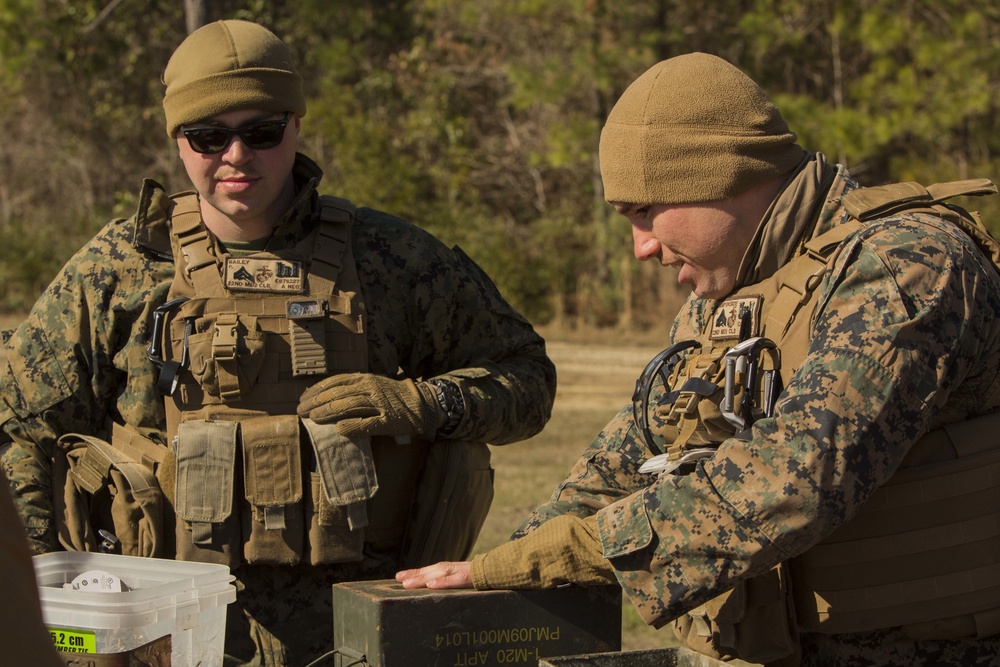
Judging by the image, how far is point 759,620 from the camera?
2.71 metres

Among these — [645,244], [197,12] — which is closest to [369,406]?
[645,244]

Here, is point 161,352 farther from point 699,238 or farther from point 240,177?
point 699,238

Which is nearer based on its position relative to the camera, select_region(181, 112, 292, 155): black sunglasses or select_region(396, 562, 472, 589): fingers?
select_region(396, 562, 472, 589): fingers

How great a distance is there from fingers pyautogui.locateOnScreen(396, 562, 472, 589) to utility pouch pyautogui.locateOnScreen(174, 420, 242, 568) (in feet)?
2.68

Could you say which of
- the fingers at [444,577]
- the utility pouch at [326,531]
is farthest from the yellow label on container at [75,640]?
the utility pouch at [326,531]

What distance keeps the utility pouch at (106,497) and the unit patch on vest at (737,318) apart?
1.63 metres

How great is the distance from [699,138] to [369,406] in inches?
48.1

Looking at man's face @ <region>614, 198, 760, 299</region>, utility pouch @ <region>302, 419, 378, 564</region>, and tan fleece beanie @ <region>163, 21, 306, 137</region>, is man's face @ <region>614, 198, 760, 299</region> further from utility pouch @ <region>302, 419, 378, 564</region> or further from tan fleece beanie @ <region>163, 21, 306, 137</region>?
tan fleece beanie @ <region>163, 21, 306, 137</region>

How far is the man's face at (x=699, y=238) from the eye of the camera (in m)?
2.79

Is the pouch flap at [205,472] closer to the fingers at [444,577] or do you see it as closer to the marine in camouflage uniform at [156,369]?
the marine in camouflage uniform at [156,369]

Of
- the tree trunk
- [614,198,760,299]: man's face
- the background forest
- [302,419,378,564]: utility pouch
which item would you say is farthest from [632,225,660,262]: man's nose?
the background forest

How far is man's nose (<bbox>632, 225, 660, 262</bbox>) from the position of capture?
2.88m

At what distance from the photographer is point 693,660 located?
2.91m

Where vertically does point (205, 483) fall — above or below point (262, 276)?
below
